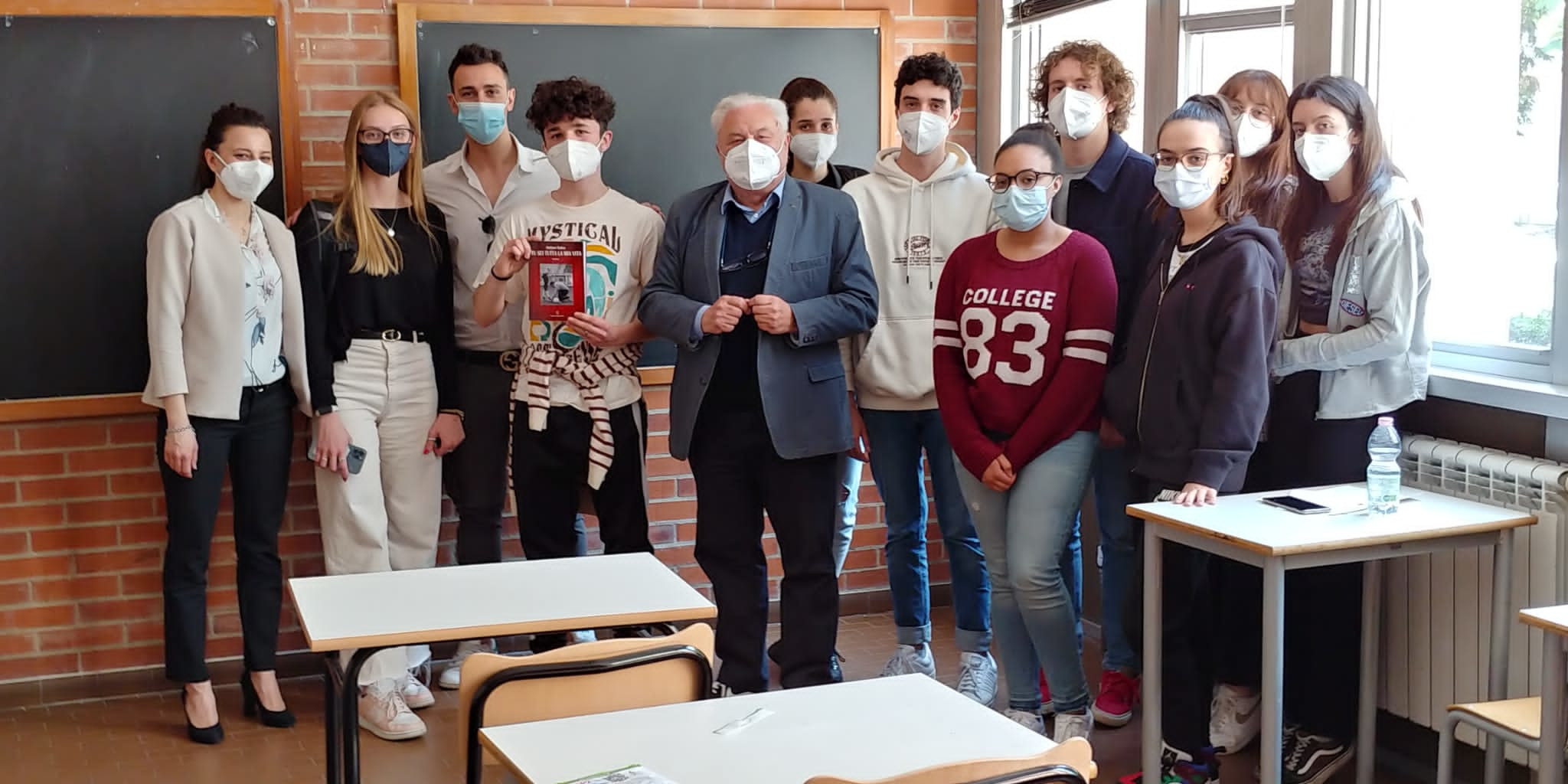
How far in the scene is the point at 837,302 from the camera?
150 inches

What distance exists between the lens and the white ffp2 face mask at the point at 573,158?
3.92 meters

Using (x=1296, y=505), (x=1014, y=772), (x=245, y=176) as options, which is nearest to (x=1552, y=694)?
(x=1296, y=505)

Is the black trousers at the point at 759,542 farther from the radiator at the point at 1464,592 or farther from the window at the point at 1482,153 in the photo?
the window at the point at 1482,153

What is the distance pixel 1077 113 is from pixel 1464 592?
1.52 m

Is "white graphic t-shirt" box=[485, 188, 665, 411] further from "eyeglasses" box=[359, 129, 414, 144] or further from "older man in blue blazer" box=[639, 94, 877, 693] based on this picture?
"eyeglasses" box=[359, 129, 414, 144]

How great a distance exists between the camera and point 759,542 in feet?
13.4

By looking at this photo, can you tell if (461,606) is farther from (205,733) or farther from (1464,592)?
(1464,592)

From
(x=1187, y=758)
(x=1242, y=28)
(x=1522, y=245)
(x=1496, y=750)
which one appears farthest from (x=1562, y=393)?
(x=1242, y=28)

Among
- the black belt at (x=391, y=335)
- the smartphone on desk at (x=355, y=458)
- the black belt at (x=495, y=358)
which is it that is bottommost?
the smartphone on desk at (x=355, y=458)

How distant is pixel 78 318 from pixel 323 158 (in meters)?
0.88

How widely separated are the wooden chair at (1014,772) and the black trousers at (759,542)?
6.69ft

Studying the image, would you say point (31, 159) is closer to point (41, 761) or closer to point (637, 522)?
point (41, 761)

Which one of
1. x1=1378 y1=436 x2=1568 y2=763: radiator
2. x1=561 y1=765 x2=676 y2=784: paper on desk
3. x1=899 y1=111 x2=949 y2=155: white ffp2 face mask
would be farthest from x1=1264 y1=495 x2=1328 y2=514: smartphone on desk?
x1=561 y1=765 x2=676 y2=784: paper on desk

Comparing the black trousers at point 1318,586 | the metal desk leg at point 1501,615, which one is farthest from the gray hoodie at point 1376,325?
the metal desk leg at point 1501,615
